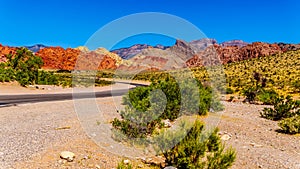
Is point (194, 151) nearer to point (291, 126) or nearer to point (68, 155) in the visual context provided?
point (68, 155)

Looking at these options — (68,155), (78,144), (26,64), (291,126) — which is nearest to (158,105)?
(78,144)

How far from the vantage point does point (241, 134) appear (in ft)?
41.9

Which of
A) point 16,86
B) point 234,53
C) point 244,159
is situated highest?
point 234,53

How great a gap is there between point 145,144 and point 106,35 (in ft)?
13.4

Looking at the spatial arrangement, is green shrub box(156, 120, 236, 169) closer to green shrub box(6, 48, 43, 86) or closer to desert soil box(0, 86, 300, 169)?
desert soil box(0, 86, 300, 169)

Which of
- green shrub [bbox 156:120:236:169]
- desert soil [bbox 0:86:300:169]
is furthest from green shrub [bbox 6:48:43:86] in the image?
green shrub [bbox 156:120:236:169]

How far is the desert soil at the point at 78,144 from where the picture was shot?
8.18m

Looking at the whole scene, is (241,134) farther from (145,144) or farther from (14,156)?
(14,156)

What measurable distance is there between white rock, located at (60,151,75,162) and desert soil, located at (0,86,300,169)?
5.7 inches

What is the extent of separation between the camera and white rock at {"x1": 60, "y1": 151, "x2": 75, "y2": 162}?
8094 millimetres

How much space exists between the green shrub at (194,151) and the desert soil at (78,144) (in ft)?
3.54

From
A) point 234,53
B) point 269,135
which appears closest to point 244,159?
point 269,135

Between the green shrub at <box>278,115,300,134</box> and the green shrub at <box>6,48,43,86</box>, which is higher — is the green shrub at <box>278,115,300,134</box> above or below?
below

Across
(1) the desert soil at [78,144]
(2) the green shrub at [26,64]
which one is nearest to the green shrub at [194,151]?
(1) the desert soil at [78,144]
